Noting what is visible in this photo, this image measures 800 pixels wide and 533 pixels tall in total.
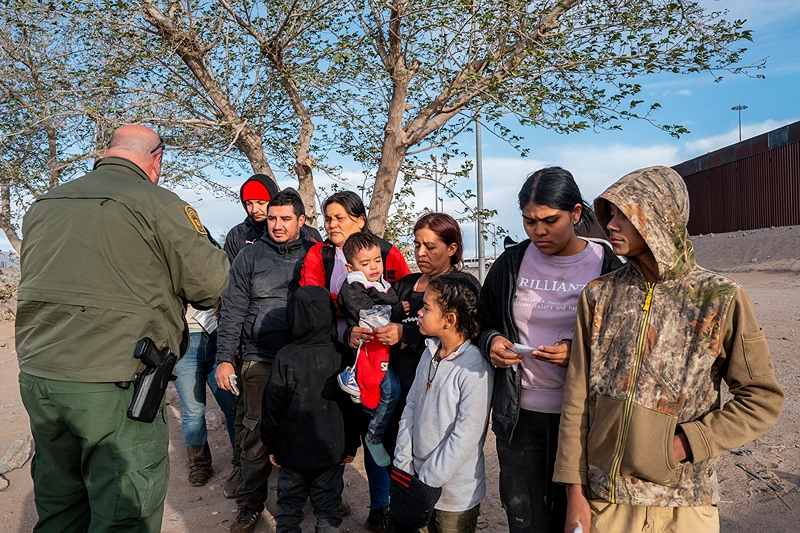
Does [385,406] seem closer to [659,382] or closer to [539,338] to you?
[539,338]

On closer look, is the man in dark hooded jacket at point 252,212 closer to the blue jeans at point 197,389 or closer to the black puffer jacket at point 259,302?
the black puffer jacket at point 259,302

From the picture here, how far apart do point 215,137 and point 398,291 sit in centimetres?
445

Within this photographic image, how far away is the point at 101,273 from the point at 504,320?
1.66 m

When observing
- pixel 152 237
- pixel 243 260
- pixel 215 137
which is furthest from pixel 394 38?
pixel 152 237

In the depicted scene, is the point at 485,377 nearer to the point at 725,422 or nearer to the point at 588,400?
the point at 588,400

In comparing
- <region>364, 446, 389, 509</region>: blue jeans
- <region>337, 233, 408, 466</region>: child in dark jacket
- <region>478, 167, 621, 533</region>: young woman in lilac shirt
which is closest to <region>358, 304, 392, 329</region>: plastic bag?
<region>337, 233, 408, 466</region>: child in dark jacket

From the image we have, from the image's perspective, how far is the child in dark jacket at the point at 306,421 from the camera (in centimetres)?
308

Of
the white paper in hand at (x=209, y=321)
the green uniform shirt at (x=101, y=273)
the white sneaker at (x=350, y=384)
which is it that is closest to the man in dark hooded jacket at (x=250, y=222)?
the white paper in hand at (x=209, y=321)

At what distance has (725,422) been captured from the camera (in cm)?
175

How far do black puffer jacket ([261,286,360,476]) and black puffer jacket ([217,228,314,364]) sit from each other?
52cm

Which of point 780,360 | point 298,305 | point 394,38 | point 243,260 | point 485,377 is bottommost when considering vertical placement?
point 780,360

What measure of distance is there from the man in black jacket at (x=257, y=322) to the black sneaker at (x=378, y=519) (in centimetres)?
72

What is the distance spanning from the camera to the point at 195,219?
2.69 m

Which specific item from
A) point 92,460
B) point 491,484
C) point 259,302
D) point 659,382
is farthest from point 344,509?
point 659,382
